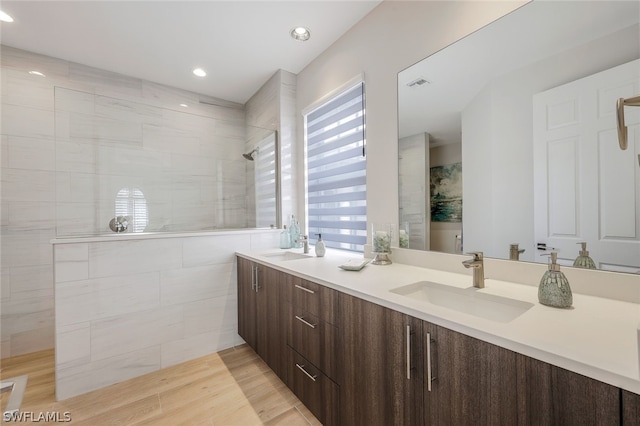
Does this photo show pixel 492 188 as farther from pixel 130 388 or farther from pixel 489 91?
pixel 130 388

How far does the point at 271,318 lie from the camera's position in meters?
1.77

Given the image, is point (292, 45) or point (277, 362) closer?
point (277, 362)

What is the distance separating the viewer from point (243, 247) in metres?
2.41

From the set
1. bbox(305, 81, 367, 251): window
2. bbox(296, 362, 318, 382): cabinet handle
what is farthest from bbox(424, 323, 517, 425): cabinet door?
bbox(305, 81, 367, 251): window

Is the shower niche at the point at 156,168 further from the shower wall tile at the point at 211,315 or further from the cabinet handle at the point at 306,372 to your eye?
the cabinet handle at the point at 306,372

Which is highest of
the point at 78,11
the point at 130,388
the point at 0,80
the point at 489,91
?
the point at 78,11

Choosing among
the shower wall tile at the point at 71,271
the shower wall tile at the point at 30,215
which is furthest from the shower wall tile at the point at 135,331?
the shower wall tile at the point at 30,215

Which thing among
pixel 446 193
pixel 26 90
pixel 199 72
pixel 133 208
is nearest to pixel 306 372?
pixel 446 193

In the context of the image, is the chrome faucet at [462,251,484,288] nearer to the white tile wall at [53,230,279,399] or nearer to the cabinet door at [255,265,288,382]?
the cabinet door at [255,265,288,382]

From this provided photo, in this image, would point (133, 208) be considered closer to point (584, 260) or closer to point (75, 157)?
point (75, 157)

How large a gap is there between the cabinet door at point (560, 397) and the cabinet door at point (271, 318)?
120 centimetres

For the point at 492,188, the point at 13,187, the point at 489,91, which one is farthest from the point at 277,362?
the point at 13,187

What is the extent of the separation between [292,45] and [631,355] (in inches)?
102

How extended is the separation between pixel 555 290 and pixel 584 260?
0.27 metres
